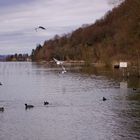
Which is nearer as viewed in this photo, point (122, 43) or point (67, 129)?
point (67, 129)

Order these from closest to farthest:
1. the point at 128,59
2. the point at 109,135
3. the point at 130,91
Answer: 1. the point at 109,135
2. the point at 130,91
3. the point at 128,59

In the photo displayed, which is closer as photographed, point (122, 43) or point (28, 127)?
point (28, 127)

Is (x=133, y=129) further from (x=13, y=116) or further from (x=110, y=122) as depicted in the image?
(x=13, y=116)

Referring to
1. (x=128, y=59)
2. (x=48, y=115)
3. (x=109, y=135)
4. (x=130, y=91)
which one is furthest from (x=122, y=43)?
(x=109, y=135)

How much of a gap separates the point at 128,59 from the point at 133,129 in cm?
6577

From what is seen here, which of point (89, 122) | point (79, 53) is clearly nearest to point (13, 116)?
point (89, 122)

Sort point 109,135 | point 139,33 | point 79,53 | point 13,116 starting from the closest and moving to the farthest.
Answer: point 109,135, point 13,116, point 139,33, point 79,53

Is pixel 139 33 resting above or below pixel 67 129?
above

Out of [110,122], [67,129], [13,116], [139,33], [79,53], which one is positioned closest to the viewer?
[67,129]

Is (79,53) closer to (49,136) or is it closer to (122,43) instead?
(122,43)

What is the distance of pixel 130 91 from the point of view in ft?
174

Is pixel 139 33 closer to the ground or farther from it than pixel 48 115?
farther from it

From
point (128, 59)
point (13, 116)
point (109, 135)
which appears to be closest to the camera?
point (109, 135)

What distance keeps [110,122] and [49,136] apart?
19.2 ft
